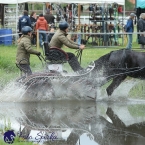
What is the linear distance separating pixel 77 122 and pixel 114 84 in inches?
130

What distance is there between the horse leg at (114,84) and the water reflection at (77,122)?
65 centimetres

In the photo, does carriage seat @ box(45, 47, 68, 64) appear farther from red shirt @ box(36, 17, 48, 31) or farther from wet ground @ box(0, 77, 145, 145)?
red shirt @ box(36, 17, 48, 31)

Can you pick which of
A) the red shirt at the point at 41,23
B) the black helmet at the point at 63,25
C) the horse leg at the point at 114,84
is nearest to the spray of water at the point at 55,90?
the horse leg at the point at 114,84

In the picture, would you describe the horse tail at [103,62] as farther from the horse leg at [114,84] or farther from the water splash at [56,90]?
the horse leg at [114,84]

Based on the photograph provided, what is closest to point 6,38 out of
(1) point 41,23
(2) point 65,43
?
(1) point 41,23

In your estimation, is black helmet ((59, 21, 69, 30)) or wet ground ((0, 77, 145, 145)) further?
black helmet ((59, 21, 69, 30))

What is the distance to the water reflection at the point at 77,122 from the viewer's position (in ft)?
31.7

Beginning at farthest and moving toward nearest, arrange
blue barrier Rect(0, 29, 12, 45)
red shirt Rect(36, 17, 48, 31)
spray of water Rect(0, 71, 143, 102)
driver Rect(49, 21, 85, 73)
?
blue barrier Rect(0, 29, 12, 45) → red shirt Rect(36, 17, 48, 31) → driver Rect(49, 21, 85, 73) → spray of water Rect(0, 71, 143, 102)

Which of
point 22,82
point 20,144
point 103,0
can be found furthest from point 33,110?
point 103,0

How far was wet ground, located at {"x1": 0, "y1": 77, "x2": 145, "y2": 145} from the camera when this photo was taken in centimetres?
958

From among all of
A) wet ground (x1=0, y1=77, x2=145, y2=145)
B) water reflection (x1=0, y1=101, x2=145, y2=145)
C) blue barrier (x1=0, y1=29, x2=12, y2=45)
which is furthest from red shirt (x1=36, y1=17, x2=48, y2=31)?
water reflection (x1=0, y1=101, x2=145, y2=145)

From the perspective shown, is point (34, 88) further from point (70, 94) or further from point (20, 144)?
point (20, 144)

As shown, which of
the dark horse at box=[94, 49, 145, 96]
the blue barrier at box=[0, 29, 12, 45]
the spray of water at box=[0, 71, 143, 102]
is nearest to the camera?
the spray of water at box=[0, 71, 143, 102]

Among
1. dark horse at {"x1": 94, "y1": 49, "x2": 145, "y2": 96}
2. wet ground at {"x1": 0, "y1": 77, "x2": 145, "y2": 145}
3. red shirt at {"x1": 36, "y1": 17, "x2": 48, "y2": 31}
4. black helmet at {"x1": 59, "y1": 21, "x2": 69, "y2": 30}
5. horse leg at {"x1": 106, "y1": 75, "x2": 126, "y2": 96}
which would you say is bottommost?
wet ground at {"x1": 0, "y1": 77, "x2": 145, "y2": 145}
